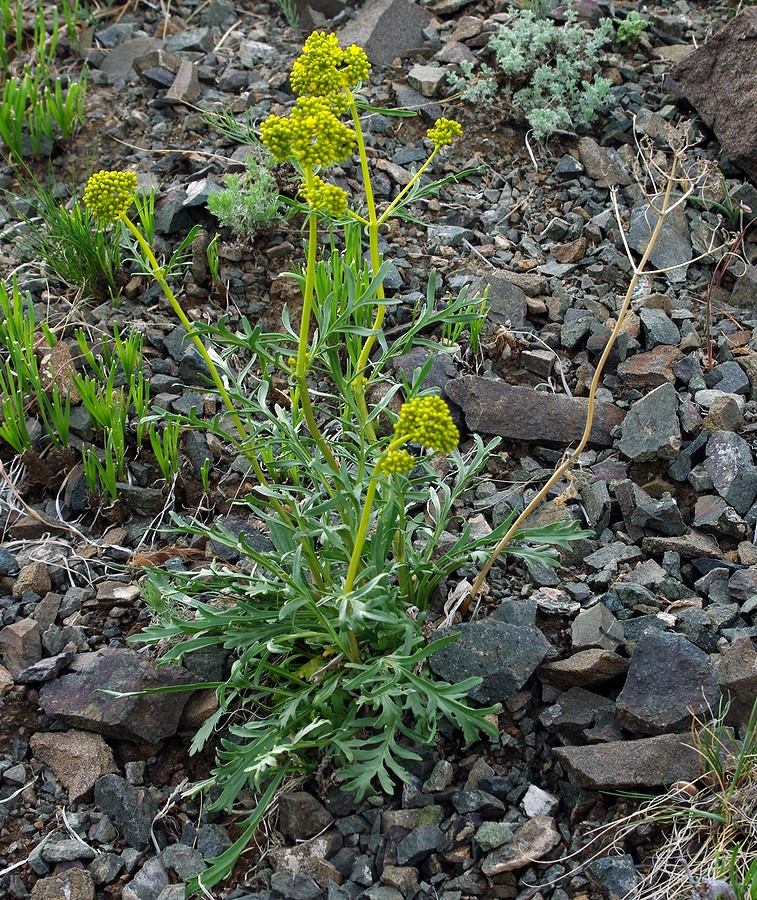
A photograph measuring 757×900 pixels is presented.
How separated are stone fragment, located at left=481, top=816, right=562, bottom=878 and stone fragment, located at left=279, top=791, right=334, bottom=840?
1.53 ft

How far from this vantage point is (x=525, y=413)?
3.76m

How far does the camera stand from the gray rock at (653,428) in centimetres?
358

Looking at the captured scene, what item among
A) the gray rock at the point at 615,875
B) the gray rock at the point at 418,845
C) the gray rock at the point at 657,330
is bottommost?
the gray rock at the point at 418,845

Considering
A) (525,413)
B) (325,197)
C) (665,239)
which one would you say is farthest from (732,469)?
(325,197)

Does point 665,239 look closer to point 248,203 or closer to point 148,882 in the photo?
point 248,203

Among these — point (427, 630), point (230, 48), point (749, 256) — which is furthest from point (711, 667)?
point (230, 48)

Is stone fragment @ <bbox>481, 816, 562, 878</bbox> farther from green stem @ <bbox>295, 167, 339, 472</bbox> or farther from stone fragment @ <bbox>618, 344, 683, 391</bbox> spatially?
stone fragment @ <bbox>618, 344, 683, 391</bbox>

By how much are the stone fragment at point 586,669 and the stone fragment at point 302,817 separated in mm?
763

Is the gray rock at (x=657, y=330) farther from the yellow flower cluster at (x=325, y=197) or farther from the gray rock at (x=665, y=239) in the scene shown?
the yellow flower cluster at (x=325, y=197)

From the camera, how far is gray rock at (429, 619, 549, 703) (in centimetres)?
287

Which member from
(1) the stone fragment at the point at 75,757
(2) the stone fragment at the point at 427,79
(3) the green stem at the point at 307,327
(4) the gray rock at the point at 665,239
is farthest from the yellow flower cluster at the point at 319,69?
(2) the stone fragment at the point at 427,79

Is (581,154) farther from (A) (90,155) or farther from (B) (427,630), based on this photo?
(B) (427,630)

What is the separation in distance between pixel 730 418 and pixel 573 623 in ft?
3.69

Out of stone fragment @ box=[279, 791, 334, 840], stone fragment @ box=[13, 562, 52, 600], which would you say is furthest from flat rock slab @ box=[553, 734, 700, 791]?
stone fragment @ box=[13, 562, 52, 600]
